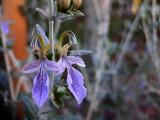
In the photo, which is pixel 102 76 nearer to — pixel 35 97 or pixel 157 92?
pixel 157 92

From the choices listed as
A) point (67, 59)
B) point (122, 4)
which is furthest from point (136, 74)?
point (67, 59)

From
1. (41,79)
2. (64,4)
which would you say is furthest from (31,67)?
(64,4)

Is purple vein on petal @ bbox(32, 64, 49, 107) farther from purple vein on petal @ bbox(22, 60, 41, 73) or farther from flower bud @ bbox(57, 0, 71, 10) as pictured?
flower bud @ bbox(57, 0, 71, 10)

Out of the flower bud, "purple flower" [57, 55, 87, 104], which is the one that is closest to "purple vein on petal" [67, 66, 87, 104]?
"purple flower" [57, 55, 87, 104]

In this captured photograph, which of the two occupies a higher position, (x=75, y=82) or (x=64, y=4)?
(x=64, y=4)

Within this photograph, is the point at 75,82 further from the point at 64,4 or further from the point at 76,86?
the point at 64,4

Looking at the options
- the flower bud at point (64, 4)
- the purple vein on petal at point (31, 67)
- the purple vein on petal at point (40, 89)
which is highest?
the flower bud at point (64, 4)

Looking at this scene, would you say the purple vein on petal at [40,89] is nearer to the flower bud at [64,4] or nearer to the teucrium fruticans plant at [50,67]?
the teucrium fruticans plant at [50,67]

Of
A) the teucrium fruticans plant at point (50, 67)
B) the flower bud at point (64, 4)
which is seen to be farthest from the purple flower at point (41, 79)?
the flower bud at point (64, 4)
